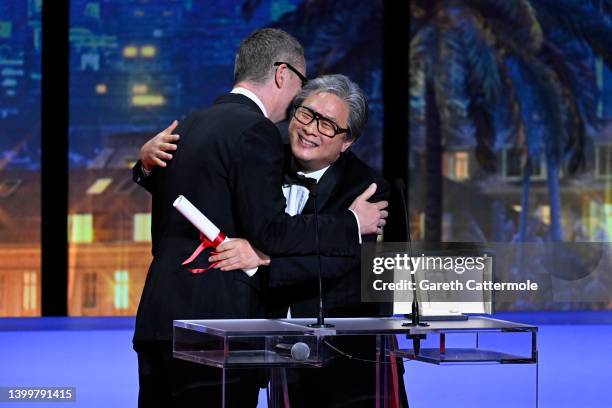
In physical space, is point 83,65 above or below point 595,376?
above

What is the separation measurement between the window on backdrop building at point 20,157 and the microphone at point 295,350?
206 inches

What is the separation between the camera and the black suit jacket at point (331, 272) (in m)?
3.34

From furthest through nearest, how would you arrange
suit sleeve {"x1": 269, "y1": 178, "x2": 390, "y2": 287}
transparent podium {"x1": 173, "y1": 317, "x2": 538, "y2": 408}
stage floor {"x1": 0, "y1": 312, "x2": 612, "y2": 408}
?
stage floor {"x1": 0, "y1": 312, "x2": 612, "y2": 408} < suit sleeve {"x1": 269, "y1": 178, "x2": 390, "y2": 287} < transparent podium {"x1": 173, "y1": 317, "x2": 538, "y2": 408}

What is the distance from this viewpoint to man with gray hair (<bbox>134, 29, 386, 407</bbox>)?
10.6 feet

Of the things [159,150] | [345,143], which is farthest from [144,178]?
[345,143]

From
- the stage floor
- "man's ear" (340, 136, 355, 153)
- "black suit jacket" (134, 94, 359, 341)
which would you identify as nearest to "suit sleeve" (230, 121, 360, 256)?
"black suit jacket" (134, 94, 359, 341)

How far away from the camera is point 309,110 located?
140 inches

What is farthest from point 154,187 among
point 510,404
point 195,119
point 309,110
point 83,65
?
point 83,65

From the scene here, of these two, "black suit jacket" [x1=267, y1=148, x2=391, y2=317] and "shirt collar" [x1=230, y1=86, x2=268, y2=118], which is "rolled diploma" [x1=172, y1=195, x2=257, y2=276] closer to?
"black suit jacket" [x1=267, y1=148, x2=391, y2=317]

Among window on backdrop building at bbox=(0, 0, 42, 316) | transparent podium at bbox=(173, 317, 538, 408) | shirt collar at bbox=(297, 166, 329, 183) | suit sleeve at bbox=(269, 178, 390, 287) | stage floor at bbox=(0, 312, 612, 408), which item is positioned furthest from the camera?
window on backdrop building at bbox=(0, 0, 42, 316)

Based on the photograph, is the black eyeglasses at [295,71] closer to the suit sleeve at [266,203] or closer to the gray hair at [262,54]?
the gray hair at [262,54]

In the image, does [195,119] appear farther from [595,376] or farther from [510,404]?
[595,376]

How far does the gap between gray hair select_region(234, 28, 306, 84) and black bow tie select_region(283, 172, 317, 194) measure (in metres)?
0.29

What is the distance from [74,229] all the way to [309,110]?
15.2ft
